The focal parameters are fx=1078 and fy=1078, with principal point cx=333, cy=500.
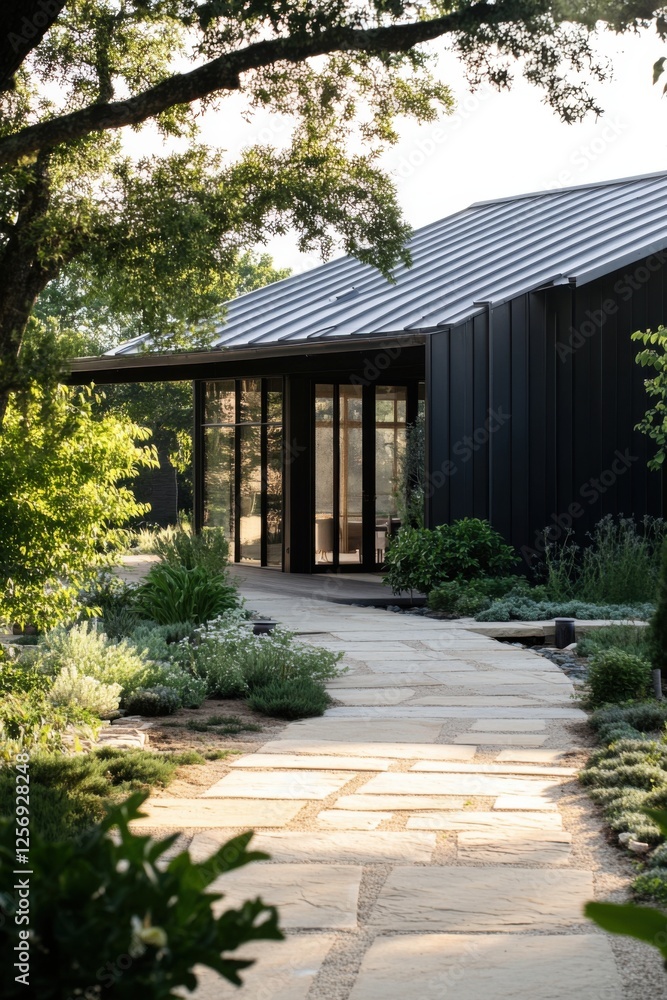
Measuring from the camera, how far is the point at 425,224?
806 inches

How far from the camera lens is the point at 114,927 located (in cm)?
143

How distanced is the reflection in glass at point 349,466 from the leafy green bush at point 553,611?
5.29m

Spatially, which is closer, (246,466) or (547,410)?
(547,410)

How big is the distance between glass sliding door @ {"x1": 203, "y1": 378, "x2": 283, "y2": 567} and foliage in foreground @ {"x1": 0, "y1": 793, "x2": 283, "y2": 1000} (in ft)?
49.5

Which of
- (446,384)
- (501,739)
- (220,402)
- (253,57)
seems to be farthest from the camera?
(220,402)

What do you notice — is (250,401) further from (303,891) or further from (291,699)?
(303,891)

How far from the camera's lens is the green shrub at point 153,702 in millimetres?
6883

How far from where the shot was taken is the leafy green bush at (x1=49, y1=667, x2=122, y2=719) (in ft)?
21.1

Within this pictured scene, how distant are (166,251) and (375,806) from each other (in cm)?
370

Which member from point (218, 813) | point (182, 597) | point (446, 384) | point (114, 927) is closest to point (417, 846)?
point (218, 813)

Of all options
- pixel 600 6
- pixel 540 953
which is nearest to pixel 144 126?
pixel 600 6

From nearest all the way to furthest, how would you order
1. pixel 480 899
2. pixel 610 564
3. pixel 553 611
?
pixel 480 899, pixel 553 611, pixel 610 564

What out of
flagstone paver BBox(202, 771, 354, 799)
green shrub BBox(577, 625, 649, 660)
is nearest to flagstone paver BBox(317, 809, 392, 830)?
flagstone paver BBox(202, 771, 354, 799)

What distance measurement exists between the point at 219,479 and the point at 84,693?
11.6 metres
